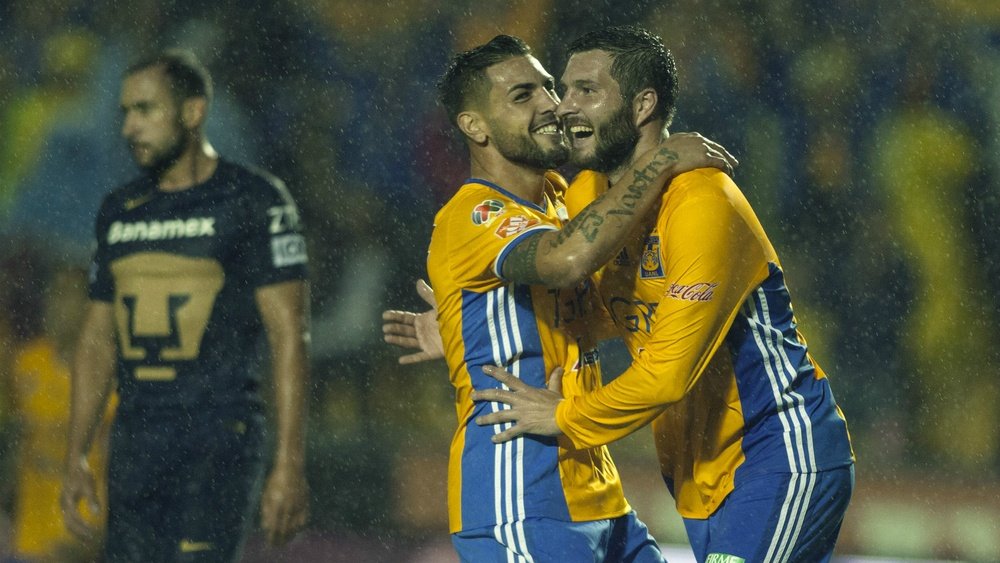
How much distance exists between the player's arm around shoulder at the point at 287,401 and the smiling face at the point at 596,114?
1.91m

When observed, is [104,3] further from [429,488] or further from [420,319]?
[420,319]

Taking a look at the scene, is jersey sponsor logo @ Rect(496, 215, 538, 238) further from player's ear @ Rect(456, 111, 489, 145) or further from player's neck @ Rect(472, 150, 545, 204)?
player's ear @ Rect(456, 111, 489, 145)

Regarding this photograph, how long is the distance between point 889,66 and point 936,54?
0.29 metres

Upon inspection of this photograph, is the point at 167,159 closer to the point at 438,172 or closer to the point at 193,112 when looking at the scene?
the point at 193,112

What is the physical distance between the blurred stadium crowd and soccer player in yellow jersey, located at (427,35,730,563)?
3.57 m

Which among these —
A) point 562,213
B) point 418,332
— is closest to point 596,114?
point 562,213

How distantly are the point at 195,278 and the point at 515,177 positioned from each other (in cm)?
195

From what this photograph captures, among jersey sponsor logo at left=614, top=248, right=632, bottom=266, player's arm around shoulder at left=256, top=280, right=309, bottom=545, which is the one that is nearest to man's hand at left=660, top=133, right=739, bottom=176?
jersey sponsor logo at left=614, top=248, right=632, bottom=266

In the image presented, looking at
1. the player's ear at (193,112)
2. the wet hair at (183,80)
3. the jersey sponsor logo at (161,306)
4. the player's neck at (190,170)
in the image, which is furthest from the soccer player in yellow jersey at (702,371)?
the wet hair at (183,80)

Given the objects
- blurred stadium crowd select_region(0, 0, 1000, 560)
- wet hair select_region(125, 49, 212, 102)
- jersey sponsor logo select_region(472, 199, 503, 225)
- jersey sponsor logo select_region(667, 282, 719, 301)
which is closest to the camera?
jersey sponsor logo select_region(667, 282, 719, 301)

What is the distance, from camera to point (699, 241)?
271cm

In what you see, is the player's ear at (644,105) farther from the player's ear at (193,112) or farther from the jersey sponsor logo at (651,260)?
the player's ear at (193,112)

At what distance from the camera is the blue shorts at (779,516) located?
2799 millimetres

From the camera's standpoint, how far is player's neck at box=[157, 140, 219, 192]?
16.4 feet
